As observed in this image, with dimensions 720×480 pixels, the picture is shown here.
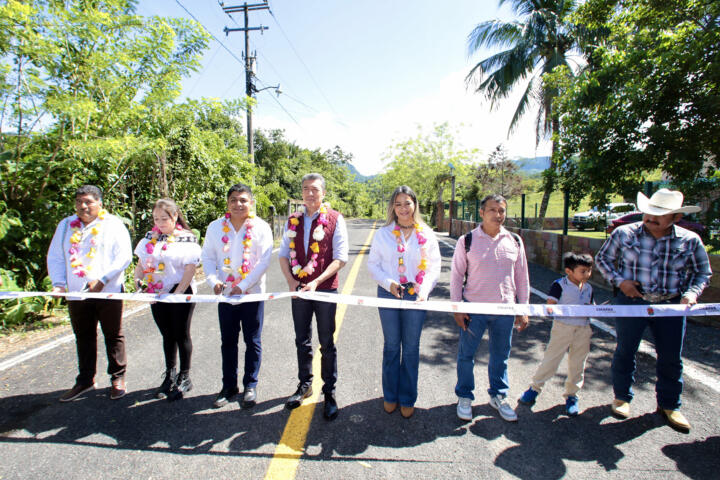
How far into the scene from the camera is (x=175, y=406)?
3113mm

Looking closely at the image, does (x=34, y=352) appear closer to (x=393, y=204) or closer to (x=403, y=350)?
(x=403, y=350)

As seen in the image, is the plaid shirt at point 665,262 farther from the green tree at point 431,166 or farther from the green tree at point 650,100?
the green tree at point 431,166

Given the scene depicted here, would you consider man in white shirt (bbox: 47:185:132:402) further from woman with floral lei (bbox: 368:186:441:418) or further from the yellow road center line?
woman with floral lei (bbox: 368:186:441:418)

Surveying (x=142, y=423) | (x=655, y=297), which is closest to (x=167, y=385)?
(x=142, y=423)

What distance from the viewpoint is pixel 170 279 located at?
130 inches

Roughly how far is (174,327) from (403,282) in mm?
2127

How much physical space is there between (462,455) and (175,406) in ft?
7.80

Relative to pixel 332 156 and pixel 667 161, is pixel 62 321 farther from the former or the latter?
pixel 332 156

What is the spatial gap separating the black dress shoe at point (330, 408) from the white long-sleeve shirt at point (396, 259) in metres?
1.03

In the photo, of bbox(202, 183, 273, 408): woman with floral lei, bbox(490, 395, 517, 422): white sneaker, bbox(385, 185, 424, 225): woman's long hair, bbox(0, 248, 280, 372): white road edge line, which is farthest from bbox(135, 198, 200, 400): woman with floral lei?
bbox(490, 395, 517, 422): white sneaker

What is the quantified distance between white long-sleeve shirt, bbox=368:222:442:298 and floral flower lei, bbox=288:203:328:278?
45cm

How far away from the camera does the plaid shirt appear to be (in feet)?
9.35

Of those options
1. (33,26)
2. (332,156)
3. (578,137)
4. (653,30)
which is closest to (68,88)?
(33,26)

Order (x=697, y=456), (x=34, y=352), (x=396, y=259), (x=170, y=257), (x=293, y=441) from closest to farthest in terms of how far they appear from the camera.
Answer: (x=697, y=456)
(x=293, y=441)
(x=396, y=259)
(x=170, y=257)
(x=34, y=352)
